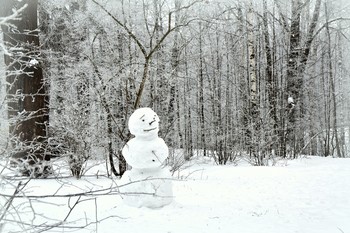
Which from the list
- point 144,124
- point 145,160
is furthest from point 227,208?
point 144,124

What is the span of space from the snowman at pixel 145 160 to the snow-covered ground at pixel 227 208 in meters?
0.16

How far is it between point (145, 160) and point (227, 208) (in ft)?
4.24

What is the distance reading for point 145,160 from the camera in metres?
4.50

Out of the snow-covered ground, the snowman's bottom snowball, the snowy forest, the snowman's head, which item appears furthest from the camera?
the snowy forest

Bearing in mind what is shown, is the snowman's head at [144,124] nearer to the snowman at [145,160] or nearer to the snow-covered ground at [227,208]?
the snowman at [145,160]

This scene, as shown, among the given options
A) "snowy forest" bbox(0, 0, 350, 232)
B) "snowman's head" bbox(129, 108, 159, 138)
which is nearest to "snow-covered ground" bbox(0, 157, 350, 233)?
"snowy forest" bbox(0, 0, 350, 232)

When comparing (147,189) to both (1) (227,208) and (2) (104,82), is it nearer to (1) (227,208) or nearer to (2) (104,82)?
(1) (227,208)

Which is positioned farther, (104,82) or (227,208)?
(104,82)

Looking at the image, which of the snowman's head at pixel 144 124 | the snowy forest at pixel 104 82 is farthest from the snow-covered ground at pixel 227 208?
the snowman's head at pixel 144 124

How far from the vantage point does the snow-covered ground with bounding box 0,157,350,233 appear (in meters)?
3.69

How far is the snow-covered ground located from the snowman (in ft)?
0.52

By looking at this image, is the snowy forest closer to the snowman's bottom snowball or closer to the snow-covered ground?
the snow-covered ground

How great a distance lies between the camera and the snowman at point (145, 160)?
441cm

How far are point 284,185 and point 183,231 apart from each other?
2.80 meters
